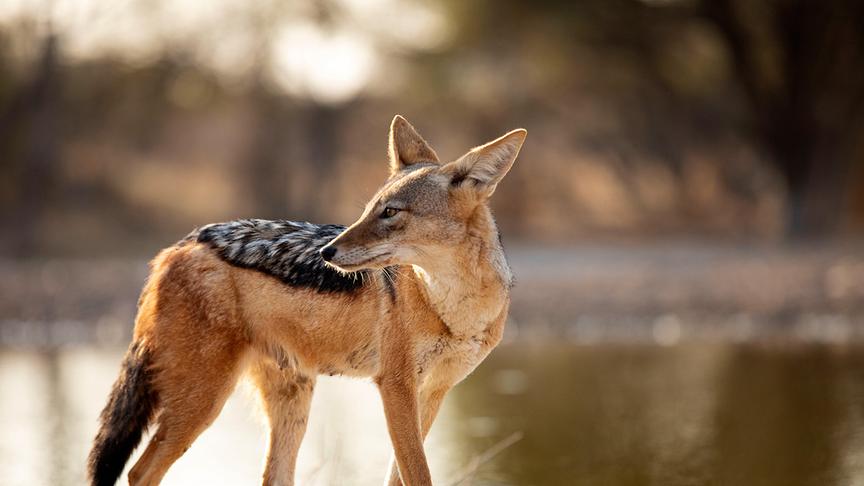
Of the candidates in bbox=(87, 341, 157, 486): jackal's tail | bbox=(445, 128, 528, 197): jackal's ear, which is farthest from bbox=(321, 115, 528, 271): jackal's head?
bbox=(87, 341, 157, 486): jackal's tail

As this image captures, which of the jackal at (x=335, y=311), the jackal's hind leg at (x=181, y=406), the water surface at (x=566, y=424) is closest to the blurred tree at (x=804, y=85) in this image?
the water surface at (x=566, y=424)

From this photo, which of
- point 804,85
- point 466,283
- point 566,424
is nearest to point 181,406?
point 466,283

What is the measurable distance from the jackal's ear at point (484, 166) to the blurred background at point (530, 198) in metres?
1.05

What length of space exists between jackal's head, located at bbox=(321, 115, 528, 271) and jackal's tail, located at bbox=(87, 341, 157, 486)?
1354mm

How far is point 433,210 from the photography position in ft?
19.6

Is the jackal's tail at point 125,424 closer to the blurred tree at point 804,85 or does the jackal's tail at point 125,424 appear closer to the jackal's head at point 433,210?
the jackal's head at point 433,210

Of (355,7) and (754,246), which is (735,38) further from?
(355,7)

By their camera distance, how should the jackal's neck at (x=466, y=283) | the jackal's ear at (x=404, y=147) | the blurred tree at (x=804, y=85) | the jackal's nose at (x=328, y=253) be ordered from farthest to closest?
the blurred tree at (x=804, y=85)
the jackal's ear at (x=404, y=147)
the jackal's neck at (x=466, y=283)
the jackal's nose at (x=328, y=253)

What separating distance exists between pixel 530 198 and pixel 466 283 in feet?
91.9

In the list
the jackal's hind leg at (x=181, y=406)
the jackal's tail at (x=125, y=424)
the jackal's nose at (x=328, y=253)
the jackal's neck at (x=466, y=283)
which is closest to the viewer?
the jackal's nose at (x=328, y=253)

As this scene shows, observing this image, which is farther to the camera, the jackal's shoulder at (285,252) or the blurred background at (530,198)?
the blurred background at (530,198)

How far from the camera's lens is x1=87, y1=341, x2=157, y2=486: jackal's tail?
245 inches

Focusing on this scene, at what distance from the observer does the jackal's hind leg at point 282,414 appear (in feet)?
21.6

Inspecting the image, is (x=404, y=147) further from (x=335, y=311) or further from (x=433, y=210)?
(x=335, y=311)
